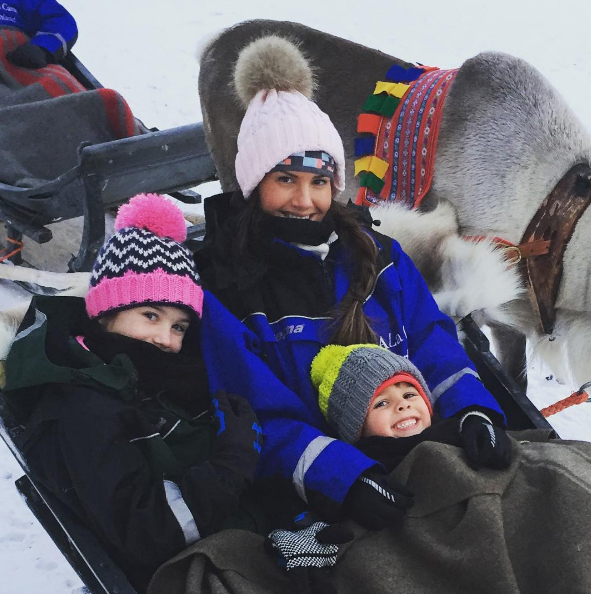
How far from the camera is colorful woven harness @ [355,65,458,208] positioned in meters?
2.62

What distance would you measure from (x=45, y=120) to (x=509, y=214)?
6.79 feet

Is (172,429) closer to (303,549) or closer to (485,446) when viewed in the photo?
(303,549)

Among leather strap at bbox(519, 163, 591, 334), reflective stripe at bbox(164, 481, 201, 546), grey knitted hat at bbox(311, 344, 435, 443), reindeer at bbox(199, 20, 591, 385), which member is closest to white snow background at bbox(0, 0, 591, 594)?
reindeer at bbox(199, 20, 591, 385)

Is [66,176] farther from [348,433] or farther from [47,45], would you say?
[348,433]

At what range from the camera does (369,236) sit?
177 cm

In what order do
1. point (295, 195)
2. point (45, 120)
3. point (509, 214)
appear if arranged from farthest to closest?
1. point (45, 120)
2. point (509, 214)
3. point (295, 195)

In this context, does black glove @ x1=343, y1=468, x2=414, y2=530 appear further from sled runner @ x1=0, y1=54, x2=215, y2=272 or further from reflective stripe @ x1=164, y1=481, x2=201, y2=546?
sled runner @ x1=0, y1=54, x2=215, y2=272

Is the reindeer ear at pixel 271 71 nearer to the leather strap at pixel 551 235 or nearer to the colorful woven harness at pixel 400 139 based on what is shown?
the colorful woven harness at pixel 400 139

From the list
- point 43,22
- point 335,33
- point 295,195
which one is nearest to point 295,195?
point 295,195

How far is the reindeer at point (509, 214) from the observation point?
2.04 meters

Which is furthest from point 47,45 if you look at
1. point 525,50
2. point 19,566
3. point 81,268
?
point 525,50

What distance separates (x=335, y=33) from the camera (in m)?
7.47

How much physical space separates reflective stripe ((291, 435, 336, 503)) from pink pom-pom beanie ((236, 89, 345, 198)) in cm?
67

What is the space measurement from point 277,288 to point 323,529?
2.06 feet
